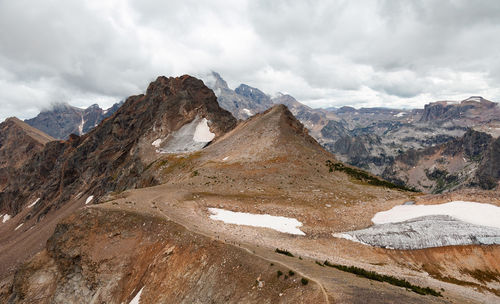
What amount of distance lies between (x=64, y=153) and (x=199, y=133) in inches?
4982

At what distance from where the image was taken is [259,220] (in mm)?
32625

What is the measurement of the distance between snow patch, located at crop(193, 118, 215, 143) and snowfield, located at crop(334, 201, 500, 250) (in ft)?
246

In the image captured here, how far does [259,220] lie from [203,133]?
7529cm

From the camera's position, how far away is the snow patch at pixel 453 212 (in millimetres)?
28625

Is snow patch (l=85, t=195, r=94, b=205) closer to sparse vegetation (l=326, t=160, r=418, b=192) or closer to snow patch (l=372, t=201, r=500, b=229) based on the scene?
sparse vegetation (l=326, t=160, r=418, b=192)

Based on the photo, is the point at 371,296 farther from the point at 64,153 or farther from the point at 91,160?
the point at 64,153

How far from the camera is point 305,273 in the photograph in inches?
632

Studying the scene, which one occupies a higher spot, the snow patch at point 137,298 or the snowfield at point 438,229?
the snow patch at point 137,298

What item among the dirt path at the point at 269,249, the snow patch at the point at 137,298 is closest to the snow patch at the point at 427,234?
the dirt path at the point at 269,249

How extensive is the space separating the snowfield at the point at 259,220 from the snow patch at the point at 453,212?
431 inches

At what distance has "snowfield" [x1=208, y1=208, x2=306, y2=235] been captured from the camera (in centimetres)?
3087

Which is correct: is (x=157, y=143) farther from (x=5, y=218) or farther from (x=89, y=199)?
(x=5, y=218)

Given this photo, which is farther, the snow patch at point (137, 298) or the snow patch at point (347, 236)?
the snow patch at point (347, 236)

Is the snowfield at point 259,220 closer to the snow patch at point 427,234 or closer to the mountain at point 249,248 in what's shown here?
the mountain at point 249,248
